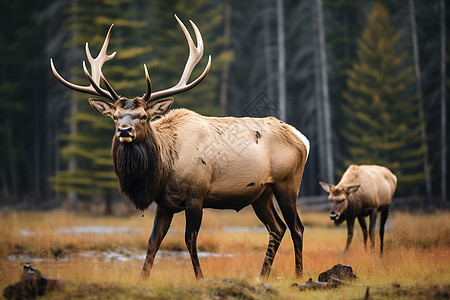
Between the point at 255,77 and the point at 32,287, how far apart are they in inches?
1125

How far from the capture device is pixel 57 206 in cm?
2616

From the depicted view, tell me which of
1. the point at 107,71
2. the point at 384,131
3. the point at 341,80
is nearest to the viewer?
the point at 107,71

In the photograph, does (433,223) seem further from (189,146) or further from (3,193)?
(3,193)

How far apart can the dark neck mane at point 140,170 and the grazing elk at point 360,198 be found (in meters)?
4.89

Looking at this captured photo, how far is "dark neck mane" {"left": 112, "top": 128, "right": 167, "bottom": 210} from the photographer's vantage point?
6230 millimetres

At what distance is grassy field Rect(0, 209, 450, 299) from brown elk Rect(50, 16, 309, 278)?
2.00 feet

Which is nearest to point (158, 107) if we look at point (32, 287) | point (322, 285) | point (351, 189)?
point (32, 287)

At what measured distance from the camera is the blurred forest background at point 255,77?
70.1ft

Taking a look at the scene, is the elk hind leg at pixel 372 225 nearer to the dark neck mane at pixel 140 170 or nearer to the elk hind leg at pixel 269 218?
the elk hind leg at pixel 269 218

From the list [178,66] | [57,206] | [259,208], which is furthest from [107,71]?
[259,208]

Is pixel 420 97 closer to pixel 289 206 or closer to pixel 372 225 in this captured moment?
pixel 372 225

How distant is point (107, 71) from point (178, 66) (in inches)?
219

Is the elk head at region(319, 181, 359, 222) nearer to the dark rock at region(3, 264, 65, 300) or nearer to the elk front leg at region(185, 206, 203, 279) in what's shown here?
the elk front leg at region(185, 206, 203, 279)

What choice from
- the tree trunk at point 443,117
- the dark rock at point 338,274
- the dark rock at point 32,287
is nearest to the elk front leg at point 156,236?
the dark rock at point 32,287
